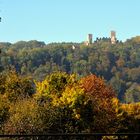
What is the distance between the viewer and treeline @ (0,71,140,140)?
3484 cm

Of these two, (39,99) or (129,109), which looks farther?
(129,109)

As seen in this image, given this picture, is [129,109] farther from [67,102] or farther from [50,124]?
[50,124]

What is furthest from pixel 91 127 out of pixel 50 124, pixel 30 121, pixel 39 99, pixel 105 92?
pixel 105 92

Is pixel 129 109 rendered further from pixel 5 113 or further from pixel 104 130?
pixel 5 113

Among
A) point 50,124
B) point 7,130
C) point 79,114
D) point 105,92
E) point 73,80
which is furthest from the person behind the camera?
point 105,92

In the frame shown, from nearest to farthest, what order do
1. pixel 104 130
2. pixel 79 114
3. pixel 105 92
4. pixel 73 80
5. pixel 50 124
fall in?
pixel 50 124
pixel 79 114
pixel 104 130
pixel 73 80
pixel 105 92

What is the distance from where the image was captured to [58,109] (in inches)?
1657

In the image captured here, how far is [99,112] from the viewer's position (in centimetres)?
5244

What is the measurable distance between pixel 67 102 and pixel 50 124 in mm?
9326

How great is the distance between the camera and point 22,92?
174 ft

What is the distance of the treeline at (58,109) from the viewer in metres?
34.8

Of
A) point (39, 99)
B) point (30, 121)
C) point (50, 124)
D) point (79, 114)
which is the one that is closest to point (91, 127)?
point (79, 114)

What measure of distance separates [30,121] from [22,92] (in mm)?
19333

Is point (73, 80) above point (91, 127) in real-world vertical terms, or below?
above
